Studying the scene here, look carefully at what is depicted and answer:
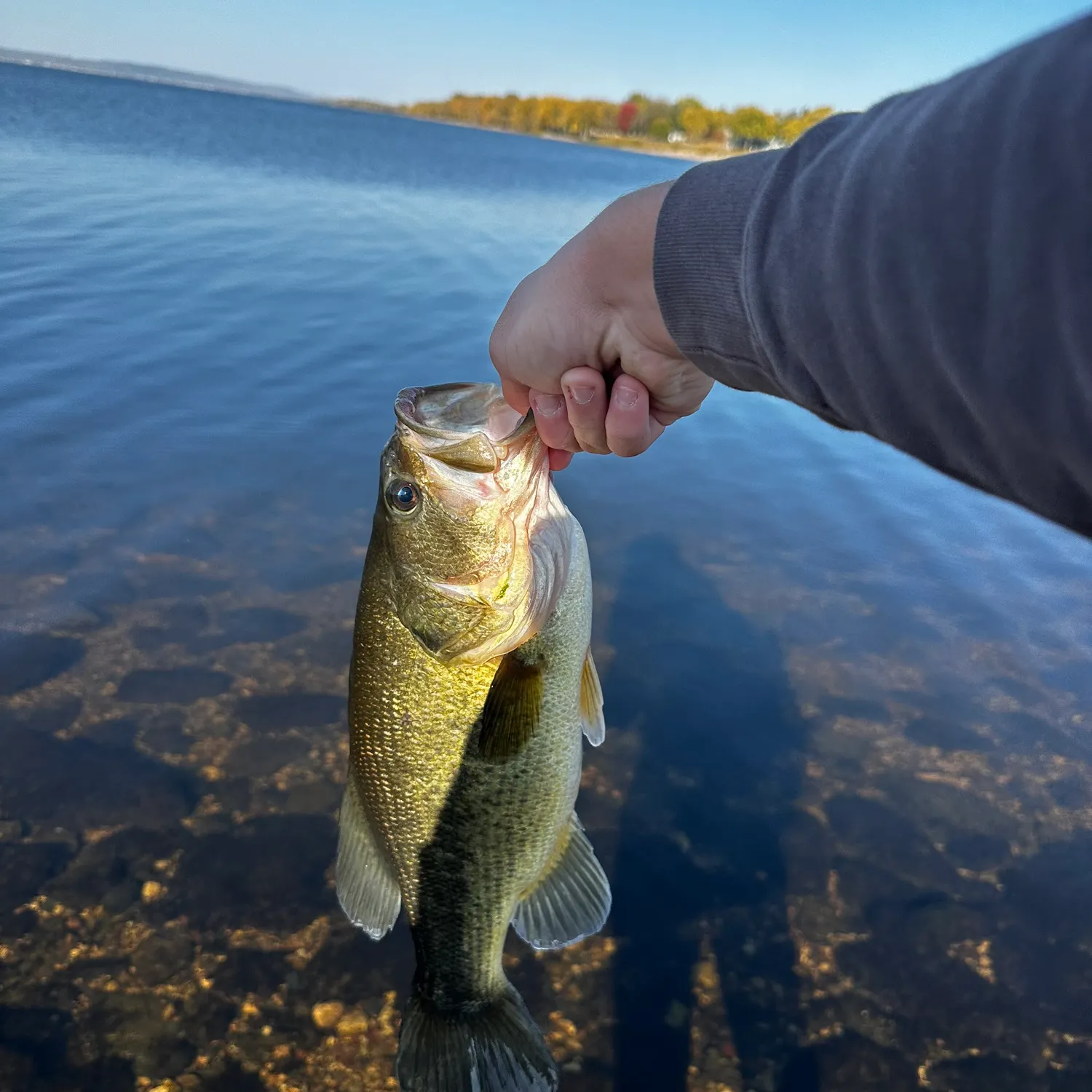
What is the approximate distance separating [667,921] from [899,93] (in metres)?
3.63

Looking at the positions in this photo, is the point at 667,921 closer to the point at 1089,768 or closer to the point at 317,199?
the point at 1089,768

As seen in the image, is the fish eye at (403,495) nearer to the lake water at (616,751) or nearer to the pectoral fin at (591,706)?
the pectoral fin at (591,706)

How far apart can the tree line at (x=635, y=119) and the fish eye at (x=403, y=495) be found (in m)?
95.9

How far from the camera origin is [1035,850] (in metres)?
4.35

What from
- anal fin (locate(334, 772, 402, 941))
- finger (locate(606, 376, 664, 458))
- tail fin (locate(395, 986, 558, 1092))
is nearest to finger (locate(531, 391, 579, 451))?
finger (locate(606, 376, 664, 458))

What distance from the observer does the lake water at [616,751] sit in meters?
3.33

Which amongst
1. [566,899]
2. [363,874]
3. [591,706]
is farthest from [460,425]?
[566,899]

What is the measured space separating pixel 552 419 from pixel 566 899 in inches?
61.5

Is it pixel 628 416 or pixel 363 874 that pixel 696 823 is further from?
pixel 628 416

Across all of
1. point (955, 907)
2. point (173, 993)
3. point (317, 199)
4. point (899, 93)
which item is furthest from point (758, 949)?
point (317, 199)

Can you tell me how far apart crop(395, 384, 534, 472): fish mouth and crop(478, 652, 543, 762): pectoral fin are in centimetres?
58

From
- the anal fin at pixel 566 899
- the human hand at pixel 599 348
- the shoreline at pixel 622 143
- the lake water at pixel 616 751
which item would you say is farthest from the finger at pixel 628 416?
the shoreline at pixel 622 143

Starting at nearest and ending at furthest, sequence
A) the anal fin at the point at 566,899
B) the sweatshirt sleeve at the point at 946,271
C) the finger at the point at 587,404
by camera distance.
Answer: the sweatshirt sleeve at the point at 946,271, the finger at the point at 587,404, the anal fin at the point at 566,899

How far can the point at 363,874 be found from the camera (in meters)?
2.48
